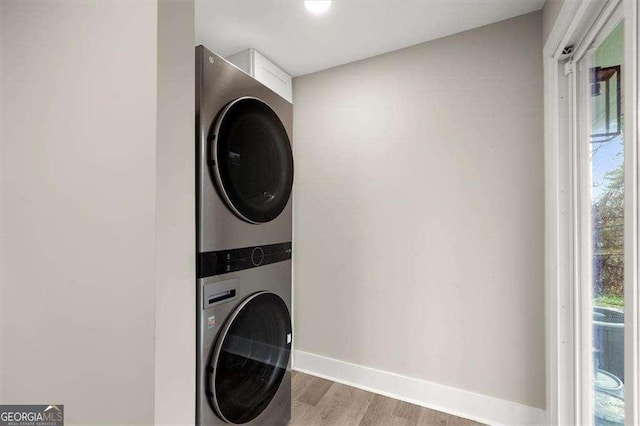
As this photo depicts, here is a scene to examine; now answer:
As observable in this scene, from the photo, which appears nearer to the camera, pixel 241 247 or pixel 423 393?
pixel 241 247

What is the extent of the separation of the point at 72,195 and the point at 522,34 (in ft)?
7.30

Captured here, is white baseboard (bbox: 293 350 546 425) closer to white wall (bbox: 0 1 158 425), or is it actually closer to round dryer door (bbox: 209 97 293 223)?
round dryer door (bbox: 209 97 293 223)

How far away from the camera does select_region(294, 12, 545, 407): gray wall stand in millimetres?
1667

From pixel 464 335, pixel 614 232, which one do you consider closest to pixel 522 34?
pixel 614 232

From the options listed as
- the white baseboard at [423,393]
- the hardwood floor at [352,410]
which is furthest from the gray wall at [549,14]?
the hardwood floor at [352,410]

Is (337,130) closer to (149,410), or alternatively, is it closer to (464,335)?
(464,335)

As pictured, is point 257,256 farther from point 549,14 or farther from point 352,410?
point 549,14

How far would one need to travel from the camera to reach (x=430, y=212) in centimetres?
191

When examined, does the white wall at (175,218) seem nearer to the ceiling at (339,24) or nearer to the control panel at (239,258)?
the control panel at (239,258)

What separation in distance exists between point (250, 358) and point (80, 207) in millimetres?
867

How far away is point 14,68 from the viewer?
95cm
